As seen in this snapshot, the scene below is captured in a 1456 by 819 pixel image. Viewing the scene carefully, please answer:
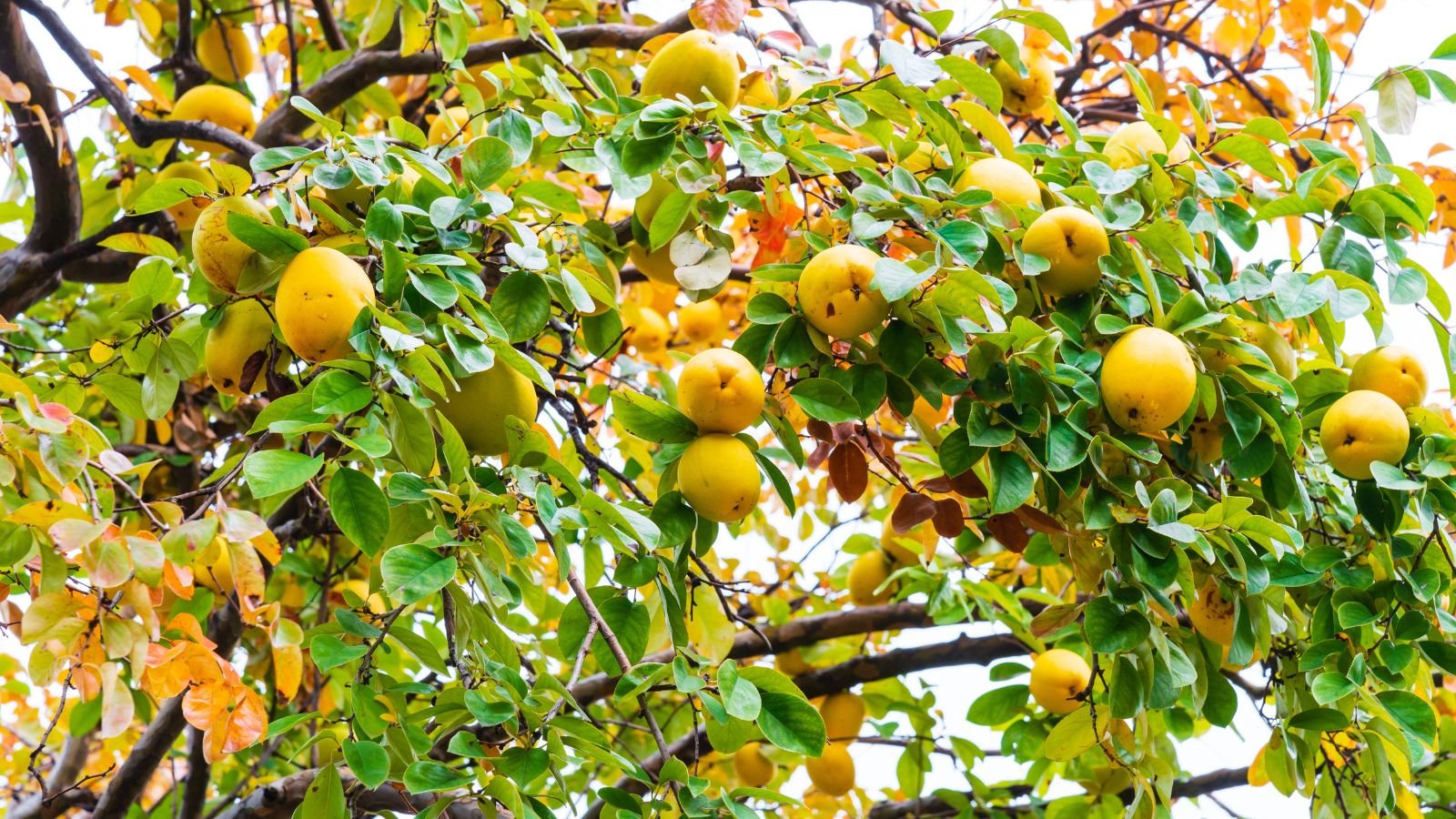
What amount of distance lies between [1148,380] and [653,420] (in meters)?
0.55

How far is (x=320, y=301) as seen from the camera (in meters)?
1.27

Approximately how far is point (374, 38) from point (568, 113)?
0.85m

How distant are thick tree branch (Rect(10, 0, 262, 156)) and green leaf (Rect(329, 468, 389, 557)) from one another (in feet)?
2.69

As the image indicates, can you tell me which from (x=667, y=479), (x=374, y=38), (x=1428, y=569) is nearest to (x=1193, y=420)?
(x=1428, y=569)

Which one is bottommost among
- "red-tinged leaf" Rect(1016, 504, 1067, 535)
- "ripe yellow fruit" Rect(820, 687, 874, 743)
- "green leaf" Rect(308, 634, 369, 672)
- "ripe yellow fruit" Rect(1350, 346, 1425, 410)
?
"ripe yellow fruit" Rect(820, 687, 874, 743)

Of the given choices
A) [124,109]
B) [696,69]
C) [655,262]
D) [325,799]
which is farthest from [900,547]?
[124,109]

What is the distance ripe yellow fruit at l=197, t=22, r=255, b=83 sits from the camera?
115 inches

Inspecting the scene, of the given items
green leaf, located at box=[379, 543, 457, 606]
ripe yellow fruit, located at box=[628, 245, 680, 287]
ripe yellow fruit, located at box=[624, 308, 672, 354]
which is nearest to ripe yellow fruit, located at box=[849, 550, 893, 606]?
ripe yellow fruit, located at box=[624, 308, 672, 354]

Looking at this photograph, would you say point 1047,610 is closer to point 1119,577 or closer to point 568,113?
point 1119,577

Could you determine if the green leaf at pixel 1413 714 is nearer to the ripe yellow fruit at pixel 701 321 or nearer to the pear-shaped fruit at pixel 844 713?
the pear-shaped fruit at pixel 844 713

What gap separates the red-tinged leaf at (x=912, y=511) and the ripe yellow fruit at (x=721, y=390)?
1.16ft

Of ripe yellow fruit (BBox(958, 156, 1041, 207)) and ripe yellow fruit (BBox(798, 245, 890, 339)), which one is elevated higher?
ripe yellow fruit (BBox(958, 156, 1041, 207))

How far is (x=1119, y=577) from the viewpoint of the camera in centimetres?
154

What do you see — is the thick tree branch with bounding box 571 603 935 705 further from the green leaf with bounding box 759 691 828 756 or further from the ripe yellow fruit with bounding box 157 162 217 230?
the green leaf with bounding box 759 691 828 756
